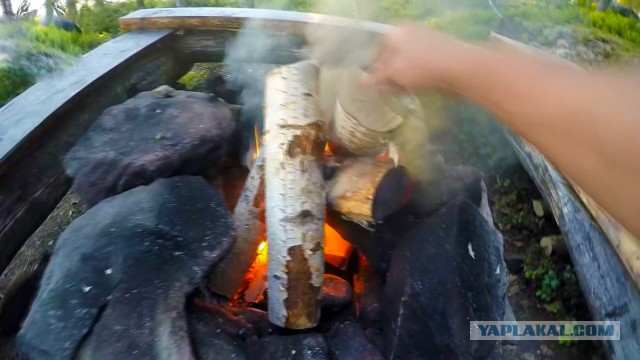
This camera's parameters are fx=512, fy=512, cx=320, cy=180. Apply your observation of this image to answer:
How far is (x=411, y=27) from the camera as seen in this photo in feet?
3.82

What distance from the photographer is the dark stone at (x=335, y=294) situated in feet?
4.65

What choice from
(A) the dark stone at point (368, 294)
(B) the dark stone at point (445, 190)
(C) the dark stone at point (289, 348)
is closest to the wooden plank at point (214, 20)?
(B) the dark stone at point (445, 190)

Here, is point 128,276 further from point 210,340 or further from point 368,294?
point 368,294

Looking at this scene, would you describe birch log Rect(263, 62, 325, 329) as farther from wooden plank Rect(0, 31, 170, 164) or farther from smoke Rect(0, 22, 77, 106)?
smoke Rect(0, 22, 77, 106)

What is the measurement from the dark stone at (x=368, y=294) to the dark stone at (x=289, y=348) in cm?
18

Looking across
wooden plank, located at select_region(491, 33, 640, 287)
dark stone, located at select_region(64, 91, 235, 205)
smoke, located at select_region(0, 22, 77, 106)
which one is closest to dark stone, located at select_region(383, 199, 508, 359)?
wooden plank, located at select_region(491, 33, 640, 287)

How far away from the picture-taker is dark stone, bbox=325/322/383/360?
123cm

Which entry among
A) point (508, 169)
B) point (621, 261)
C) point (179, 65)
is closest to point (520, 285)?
point (508, 169)

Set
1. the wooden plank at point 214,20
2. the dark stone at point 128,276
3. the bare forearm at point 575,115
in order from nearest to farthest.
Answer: the bare forearm at point 575,115
the dark stone at point 128,276
the wooden plank at point 214,20

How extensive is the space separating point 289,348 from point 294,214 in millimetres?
326

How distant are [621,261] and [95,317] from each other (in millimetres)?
1238

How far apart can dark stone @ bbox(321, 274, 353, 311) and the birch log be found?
0.08 metres

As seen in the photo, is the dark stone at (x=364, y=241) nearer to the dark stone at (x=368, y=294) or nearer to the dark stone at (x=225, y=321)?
the dark stone at (x=368, y=294)

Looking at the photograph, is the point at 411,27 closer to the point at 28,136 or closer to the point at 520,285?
the point at 28,136
